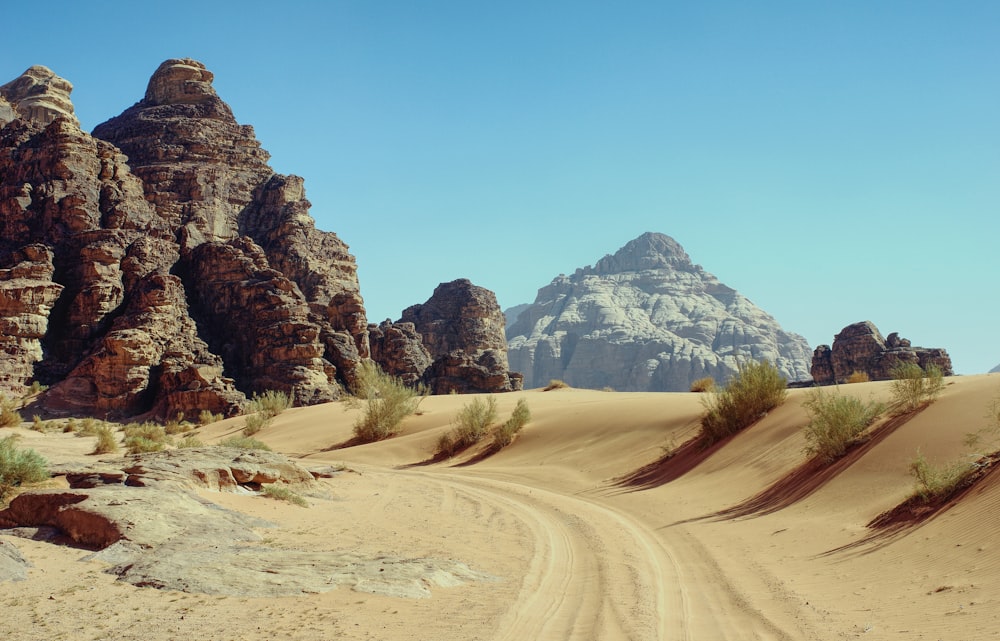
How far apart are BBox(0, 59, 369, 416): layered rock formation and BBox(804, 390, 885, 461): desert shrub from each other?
29.0 metres

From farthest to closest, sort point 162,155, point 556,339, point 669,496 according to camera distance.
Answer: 1. point 556,339
2. point 162,155
3. point 669,496

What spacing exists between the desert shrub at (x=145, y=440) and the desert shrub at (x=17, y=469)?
814 centimetres

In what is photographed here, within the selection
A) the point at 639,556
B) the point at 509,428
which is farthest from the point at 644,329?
the point at 639,556

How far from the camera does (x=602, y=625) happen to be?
574cm

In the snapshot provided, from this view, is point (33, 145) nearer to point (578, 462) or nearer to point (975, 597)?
point (578, 462)

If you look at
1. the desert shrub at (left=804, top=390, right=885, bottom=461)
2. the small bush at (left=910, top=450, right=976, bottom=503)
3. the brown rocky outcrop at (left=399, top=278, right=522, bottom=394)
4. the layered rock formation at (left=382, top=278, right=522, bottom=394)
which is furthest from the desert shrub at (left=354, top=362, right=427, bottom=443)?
the brown rocky outcrop at (left=399, top=278, right=522, bottom=394)

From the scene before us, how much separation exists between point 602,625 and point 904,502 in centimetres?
570

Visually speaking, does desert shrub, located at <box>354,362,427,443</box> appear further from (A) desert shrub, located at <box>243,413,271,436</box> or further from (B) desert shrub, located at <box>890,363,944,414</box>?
(B) desert shrub, located at <box>890,363,944,414</box>

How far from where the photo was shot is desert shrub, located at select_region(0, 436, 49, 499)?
912 centimetres

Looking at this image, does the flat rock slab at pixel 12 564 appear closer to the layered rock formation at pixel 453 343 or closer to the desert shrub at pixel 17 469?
the desert shrub at pixel 17 469

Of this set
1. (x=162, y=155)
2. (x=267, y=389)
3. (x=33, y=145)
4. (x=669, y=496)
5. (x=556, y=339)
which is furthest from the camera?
(x=556, y=339)

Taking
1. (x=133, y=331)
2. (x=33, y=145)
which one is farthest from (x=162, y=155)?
(x=133, y=331)

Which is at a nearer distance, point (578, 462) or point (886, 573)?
point (886, 573)

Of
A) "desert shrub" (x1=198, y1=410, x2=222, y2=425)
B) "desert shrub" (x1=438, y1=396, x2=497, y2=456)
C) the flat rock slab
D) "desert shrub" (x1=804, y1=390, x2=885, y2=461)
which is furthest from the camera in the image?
"desert shrub" (x1=198, y1=410, x2=222, y2=425)
